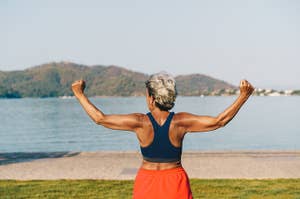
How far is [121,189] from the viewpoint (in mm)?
10047

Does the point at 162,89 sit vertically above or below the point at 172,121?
above

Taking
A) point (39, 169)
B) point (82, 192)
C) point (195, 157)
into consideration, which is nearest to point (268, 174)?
point (195, 157)

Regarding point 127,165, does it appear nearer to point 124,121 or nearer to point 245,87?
point 124,121

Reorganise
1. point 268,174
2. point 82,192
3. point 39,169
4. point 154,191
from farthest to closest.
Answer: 1. point 39,169
2. point 268,174
3. point 82,192
4. point 154,191

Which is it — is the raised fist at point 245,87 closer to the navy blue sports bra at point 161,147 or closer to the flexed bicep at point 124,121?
the navy blue sports bra at point 161,147

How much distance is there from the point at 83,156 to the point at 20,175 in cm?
376

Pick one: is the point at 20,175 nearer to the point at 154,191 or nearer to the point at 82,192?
the point at 82,192

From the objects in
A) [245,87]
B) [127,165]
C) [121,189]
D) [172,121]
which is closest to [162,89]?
[172,121]

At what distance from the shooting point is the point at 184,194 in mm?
3881

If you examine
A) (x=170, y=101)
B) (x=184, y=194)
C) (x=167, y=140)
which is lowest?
(x=184, y=194)

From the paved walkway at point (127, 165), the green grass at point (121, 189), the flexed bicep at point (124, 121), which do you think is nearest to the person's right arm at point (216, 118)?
the flexed bicep at point (124, 121)

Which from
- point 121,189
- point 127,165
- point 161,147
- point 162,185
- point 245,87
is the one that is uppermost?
point 245,87

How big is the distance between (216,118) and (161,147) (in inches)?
19.1

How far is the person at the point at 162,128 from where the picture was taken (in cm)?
386
